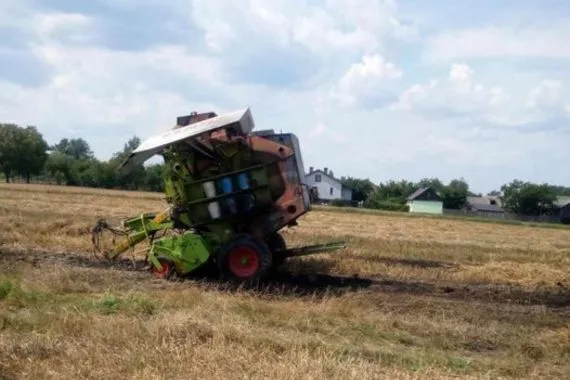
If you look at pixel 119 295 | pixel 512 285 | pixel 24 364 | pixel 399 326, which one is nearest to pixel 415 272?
pixel 512 285

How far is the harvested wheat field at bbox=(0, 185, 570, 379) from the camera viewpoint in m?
6.66

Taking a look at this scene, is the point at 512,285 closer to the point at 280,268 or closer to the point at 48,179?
the point at 280,268

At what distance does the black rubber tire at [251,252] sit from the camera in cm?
1370

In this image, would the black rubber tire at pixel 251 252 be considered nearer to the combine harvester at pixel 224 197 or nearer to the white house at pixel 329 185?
the combine harvester at pixel 224 197

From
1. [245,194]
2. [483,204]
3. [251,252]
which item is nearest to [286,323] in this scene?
[251,252]

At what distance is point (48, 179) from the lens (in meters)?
103

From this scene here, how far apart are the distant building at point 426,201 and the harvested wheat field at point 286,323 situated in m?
85.1

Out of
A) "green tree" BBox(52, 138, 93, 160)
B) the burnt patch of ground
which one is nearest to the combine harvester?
the burnt patch of ground

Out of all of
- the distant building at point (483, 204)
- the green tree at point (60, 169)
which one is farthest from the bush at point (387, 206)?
the green tree at point (60, 169)

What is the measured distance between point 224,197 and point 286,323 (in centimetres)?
524

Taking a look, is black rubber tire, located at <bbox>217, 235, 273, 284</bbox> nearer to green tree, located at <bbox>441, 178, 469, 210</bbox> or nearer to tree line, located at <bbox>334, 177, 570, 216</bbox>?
tree line, located at <bbox>334, 177, 570, 216</bbox>

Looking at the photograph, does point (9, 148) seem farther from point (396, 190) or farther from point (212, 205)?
point (212, 205)

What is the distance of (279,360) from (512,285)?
9.71 m

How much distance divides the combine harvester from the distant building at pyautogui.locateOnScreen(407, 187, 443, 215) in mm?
85835
